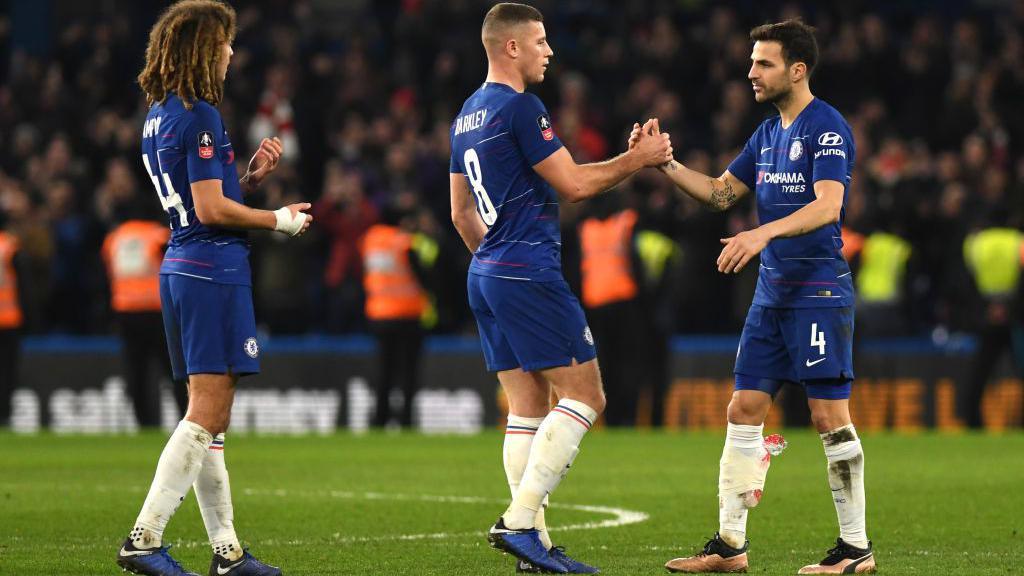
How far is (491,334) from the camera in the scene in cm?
711

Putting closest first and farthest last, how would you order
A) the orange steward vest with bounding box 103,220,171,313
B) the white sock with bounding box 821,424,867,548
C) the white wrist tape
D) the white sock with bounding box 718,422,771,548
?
1. the white wrist tape
2. the white sock with bounding box 821,424,867,548
3. the white sock with bounding box 718,422,771,548
4. the orange steward vest with bounding box 103,220,171,313

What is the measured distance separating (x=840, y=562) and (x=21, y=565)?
3.35m

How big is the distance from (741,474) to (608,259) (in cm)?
1005

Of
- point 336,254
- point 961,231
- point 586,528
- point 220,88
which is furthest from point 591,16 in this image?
point 220,88

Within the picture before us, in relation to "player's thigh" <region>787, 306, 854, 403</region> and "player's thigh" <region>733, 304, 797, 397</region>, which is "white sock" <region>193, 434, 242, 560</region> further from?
"player's thigh" <region>787, 306, 854, 403</region>

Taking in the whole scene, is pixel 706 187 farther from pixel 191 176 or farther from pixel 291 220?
pixel 191 176

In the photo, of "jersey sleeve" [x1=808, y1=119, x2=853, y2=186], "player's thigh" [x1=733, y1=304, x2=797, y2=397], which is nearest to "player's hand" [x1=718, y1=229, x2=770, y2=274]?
"jersey sleeve" [x1=808, y1=119, x2=853, y2=186]

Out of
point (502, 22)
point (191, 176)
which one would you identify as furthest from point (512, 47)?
point (191, 176)

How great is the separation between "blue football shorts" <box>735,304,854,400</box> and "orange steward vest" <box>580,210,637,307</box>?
9739mm

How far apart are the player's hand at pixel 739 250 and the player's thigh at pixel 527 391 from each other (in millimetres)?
1039

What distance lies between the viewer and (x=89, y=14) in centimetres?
2531

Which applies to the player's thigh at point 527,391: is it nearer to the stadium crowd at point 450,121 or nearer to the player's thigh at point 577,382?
the player's thigh at point 577,382

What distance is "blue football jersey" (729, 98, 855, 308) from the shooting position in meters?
6.95

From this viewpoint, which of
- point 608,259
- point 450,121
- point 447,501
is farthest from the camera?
point 450,121
